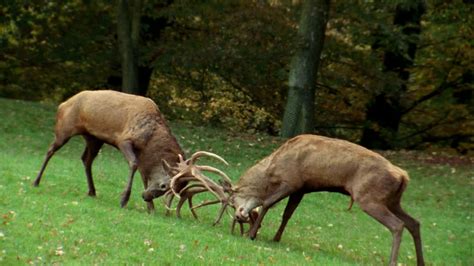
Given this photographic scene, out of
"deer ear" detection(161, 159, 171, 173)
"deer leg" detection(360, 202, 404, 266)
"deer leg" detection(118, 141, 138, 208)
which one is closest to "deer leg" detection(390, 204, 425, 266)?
"deer leg" detection(360, 202, 404, 266)

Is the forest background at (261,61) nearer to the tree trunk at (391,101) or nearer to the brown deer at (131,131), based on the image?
the tree trunk at (391,101)

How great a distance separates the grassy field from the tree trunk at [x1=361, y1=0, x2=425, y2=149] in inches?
244

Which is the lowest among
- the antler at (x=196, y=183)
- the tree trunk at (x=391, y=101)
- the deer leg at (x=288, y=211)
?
the tree trunk at (x=391, y=101)

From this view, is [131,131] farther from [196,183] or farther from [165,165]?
[196,183]

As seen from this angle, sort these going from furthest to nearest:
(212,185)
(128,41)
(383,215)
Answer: (128,41) < (212,185) < (383,215)

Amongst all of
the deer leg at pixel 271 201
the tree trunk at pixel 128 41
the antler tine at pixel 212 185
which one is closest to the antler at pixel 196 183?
the antler tine at pixel 212 185

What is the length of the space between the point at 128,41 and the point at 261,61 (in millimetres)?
4371

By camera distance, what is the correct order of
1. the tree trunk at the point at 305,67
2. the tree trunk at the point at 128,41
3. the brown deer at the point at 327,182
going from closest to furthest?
the brown deer at the point at 327,182 → the tree trunk at the point at 305,67 → the tree trunk at the point at 128,41

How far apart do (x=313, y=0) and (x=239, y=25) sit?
3.52 m

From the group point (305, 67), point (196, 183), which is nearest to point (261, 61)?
point (305, 67)

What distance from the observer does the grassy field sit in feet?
34.2

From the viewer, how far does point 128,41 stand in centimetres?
2869

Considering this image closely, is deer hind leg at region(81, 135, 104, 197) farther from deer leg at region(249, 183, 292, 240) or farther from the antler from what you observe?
deer leg at region(249, 183, 292, 240)

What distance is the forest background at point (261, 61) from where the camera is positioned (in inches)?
1131
